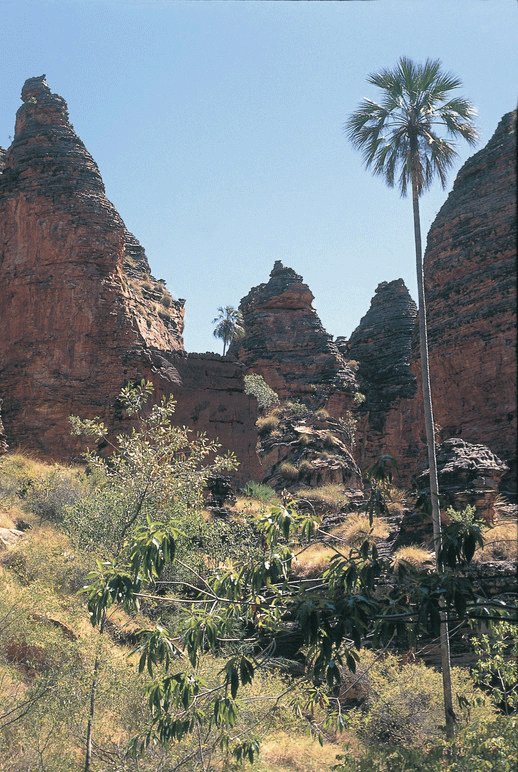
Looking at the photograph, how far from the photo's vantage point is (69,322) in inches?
1188

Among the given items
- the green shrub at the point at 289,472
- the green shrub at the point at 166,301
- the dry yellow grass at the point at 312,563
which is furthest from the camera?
the green shrub at the point at 166,301

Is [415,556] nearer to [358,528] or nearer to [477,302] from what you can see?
Result: [358,528]

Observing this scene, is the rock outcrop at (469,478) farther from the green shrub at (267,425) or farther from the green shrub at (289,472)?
the green shrub at (267,425)

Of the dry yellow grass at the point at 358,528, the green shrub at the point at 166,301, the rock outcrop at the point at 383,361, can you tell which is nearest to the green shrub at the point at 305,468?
the dry yellow grass at the point at 358,528

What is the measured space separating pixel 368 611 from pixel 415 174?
14367mm

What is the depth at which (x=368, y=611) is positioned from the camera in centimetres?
798

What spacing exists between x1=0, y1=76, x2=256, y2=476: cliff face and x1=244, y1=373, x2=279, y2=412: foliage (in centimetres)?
1435

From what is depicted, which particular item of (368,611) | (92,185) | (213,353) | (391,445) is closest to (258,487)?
(213,353)

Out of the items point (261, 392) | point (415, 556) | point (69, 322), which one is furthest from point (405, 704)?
point (261, 392)

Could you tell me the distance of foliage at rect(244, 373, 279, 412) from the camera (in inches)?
1822

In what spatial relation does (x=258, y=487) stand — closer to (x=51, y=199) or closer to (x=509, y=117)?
(x=51, y=199)

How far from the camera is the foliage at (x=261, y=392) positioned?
46281 millimetres

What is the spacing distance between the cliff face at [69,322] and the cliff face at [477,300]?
860cm

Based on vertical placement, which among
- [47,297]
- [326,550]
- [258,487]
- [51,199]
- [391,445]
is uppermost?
[51,199]
